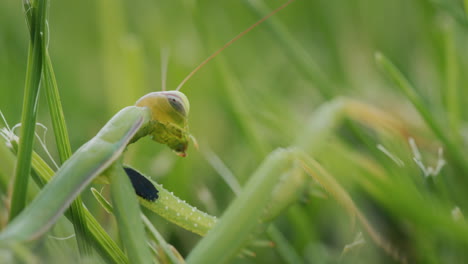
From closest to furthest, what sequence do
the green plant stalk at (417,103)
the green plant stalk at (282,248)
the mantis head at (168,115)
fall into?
the mantis head at (168,115), the green plant stalk at (282,248), the green plant stalk at (417,103)

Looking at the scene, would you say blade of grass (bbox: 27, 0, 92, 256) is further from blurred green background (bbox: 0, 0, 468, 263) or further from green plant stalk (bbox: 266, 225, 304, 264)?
green plant stalk (bbox: 266, 225, 304, 264)

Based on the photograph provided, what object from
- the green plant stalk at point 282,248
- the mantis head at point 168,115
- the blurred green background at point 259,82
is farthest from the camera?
the blurred green background at point 259,82

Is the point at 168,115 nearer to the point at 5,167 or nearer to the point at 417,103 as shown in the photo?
the point at 5,167

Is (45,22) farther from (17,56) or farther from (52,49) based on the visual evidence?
(52,49)

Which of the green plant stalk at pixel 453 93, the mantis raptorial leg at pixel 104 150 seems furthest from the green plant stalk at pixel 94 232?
the green plant stalk at pixel 453 93

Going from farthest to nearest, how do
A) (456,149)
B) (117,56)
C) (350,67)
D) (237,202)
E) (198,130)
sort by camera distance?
(350,67) → (198,130) → (117,56) → (456,149) → (237,202)

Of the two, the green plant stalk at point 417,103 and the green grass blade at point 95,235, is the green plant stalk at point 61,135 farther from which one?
the green plant stalk at point 417,103

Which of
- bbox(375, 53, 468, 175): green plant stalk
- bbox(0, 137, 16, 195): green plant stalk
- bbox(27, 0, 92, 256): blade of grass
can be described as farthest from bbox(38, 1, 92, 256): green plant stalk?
bbox(375, 53, 468, 175): green plant stalk

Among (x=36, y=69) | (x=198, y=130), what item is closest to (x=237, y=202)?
Result: (x=36, y=69)
